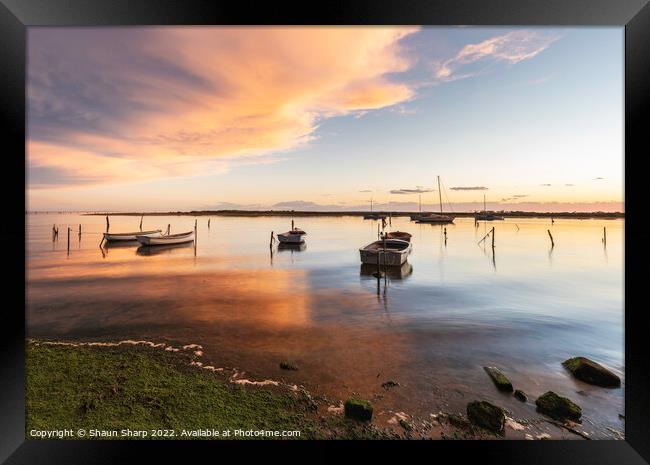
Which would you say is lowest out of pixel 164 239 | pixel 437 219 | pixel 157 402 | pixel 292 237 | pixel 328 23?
pixel 157 402

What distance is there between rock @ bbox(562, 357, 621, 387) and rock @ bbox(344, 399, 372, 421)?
13.6 ft

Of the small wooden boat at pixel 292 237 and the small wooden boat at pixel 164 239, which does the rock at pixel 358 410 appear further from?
the small wooden boat at pixel 164 239

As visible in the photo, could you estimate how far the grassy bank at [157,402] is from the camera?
147 inches

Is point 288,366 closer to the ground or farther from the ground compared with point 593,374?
farther from the ground

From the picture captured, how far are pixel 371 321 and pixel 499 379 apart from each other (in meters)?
3.62

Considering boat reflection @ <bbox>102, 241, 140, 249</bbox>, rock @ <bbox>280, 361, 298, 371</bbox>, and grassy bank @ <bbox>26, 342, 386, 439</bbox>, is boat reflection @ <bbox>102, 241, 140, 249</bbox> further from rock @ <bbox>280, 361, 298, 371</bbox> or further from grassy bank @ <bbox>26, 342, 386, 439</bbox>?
rock @ <bbox>280, 361, 298, 371</bbox>

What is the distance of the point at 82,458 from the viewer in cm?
301

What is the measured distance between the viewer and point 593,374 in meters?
5.34

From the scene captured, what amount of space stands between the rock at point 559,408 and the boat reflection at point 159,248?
2338 centimetres

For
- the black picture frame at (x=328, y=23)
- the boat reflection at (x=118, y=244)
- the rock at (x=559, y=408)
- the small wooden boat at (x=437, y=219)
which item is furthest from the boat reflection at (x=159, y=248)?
the small wooden boat at (x=437, y=219)

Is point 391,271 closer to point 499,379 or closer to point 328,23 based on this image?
point 499,379

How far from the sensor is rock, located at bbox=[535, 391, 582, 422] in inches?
168

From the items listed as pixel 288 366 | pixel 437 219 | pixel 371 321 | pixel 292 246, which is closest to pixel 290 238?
pixel 292 246

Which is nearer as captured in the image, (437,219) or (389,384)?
(389,384)
